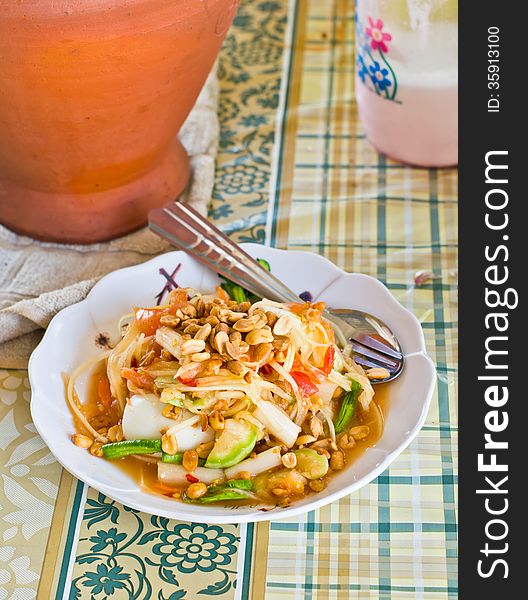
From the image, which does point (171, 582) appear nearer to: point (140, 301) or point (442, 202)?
point (140, 301)

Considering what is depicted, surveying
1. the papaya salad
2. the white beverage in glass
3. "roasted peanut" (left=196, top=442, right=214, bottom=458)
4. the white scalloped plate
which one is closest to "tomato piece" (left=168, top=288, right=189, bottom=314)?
the papaya salad

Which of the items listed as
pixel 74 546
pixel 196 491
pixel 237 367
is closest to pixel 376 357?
pixel 237 367

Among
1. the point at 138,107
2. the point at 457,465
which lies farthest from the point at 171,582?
the point at 138,107

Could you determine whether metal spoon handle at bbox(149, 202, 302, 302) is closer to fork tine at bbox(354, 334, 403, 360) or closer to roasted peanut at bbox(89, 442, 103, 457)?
fork tine at bbox(354, 334, 403, 360)

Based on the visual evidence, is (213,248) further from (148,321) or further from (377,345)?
(377,345)

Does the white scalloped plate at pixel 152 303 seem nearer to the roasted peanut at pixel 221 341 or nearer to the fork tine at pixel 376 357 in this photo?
the fork tine at pixel 376 357

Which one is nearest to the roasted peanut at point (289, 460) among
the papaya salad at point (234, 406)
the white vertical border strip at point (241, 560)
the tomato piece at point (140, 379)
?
the papaya salad at point (234, 406)

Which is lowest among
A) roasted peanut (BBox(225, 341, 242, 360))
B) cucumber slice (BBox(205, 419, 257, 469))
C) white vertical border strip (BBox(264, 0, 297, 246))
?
white vertical border strip (BBox(264, 0, 297, 246))
